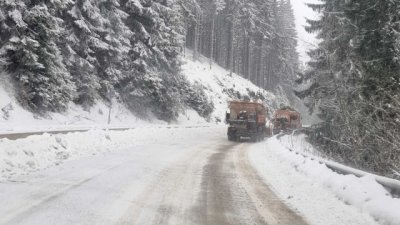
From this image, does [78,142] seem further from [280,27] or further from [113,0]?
[280,27]

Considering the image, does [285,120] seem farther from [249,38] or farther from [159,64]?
[249,38]

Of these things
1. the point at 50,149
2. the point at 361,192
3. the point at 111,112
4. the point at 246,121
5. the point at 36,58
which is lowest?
the point at 361,192

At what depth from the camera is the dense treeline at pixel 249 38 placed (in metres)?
75.9

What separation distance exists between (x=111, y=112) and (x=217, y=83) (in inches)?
1267

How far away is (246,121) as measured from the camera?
1244 inches

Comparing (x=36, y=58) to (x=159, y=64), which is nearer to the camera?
(x=36, y=58)

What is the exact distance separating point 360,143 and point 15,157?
888 centimetres

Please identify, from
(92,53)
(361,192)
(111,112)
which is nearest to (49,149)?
(361,192)

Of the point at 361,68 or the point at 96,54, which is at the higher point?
the point at 96,54

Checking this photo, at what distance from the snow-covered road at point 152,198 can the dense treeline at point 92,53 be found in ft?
47.2

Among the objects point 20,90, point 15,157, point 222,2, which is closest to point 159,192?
point 15,157

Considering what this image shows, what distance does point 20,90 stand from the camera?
27156 mm

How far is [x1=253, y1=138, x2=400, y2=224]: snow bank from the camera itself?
6805 mm

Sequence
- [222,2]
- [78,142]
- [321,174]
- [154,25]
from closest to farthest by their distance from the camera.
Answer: [321,174] < [78,142] < [154,25] < [222,2]
